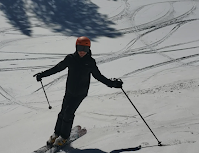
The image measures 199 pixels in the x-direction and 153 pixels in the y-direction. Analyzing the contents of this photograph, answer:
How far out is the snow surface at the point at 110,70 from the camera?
489cm

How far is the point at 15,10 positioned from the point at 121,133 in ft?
40.4

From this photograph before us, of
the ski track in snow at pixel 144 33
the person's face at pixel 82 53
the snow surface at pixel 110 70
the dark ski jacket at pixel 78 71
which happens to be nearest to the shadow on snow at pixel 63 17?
the snow surface at pixel 110 70

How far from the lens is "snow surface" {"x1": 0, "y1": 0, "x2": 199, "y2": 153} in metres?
4.89

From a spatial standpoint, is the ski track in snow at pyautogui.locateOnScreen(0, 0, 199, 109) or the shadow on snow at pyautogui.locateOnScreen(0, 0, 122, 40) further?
the shadow on snow at pyautogui.locateOnScreen(0, 0, 122, 40)

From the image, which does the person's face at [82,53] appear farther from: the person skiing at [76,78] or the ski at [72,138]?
the ski at [72,138]

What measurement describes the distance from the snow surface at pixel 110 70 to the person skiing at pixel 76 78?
1.43 feet

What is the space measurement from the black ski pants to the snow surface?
346 millimetres

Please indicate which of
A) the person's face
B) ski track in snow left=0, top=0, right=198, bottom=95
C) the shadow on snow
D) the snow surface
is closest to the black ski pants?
the snow surface

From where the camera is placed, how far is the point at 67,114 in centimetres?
449

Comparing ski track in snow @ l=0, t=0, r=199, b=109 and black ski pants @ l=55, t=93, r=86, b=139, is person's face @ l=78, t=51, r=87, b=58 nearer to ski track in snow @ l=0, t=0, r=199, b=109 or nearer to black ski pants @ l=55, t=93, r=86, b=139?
black ski pants @ l=55, t=93, r=86, b=139

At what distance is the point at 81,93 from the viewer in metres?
4.39

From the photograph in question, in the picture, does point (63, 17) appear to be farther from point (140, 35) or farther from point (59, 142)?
point (59, 142)

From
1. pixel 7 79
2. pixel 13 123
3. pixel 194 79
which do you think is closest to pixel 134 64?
pixel 194 79

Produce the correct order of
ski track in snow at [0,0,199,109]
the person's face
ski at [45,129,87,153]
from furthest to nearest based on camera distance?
ski track in snow at [0,0,199,109], ski at [45,129,87,153], the person's face
